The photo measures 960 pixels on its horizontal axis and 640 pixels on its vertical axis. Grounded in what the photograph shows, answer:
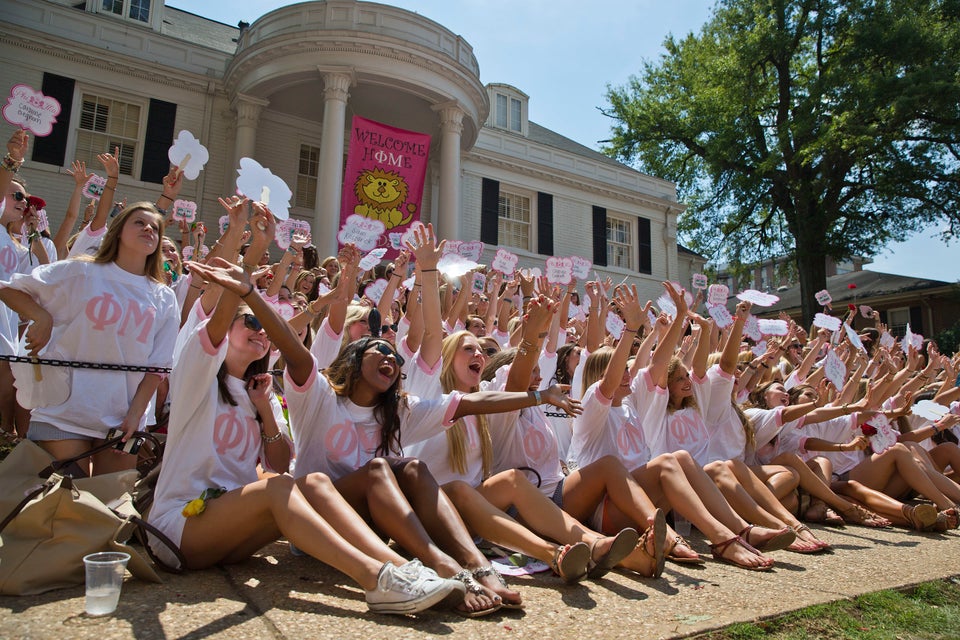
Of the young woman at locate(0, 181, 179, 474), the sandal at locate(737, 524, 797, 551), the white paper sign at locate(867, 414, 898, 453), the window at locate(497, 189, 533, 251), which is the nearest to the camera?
the young woman at locate(0, 181, 179, 474)

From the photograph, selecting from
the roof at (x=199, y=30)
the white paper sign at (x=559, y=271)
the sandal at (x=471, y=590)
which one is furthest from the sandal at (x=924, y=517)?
the roof at (x=199, y=30)

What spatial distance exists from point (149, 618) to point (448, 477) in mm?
1729

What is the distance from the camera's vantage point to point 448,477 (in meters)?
3.49

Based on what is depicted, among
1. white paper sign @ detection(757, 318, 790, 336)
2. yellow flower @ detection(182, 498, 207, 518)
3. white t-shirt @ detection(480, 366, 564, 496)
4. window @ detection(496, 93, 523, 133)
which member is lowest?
yellow flower @ detection(182, 498, 207, 518)

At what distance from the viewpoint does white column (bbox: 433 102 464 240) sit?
14633 mm

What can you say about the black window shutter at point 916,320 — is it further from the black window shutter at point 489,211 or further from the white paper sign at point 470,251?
the white paper sign at point 470,251

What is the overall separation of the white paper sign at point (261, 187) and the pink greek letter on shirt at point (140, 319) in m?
0.86

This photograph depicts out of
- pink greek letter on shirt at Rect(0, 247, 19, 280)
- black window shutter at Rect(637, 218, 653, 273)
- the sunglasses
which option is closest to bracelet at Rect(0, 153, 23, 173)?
pink greek letter on shirt at Rect(0, 247, 19, 280)

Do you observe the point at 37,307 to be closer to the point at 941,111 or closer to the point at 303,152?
the point at 303,152

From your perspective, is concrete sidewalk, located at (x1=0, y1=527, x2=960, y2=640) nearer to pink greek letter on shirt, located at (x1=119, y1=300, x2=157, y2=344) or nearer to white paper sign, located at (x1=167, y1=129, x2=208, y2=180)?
pink greek letter on shirt, located at (x1=119, y1=300, x2=157, y2=344)

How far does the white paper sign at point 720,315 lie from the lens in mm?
6121

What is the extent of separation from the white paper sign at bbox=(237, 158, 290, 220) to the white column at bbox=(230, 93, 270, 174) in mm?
11152

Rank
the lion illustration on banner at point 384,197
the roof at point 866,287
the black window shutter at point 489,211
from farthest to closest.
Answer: the roof at point 866,287 < the black window shutter at point 489,211 < the lion illustration on banner at point 384,197

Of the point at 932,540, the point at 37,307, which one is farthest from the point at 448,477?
the point at 932,540
